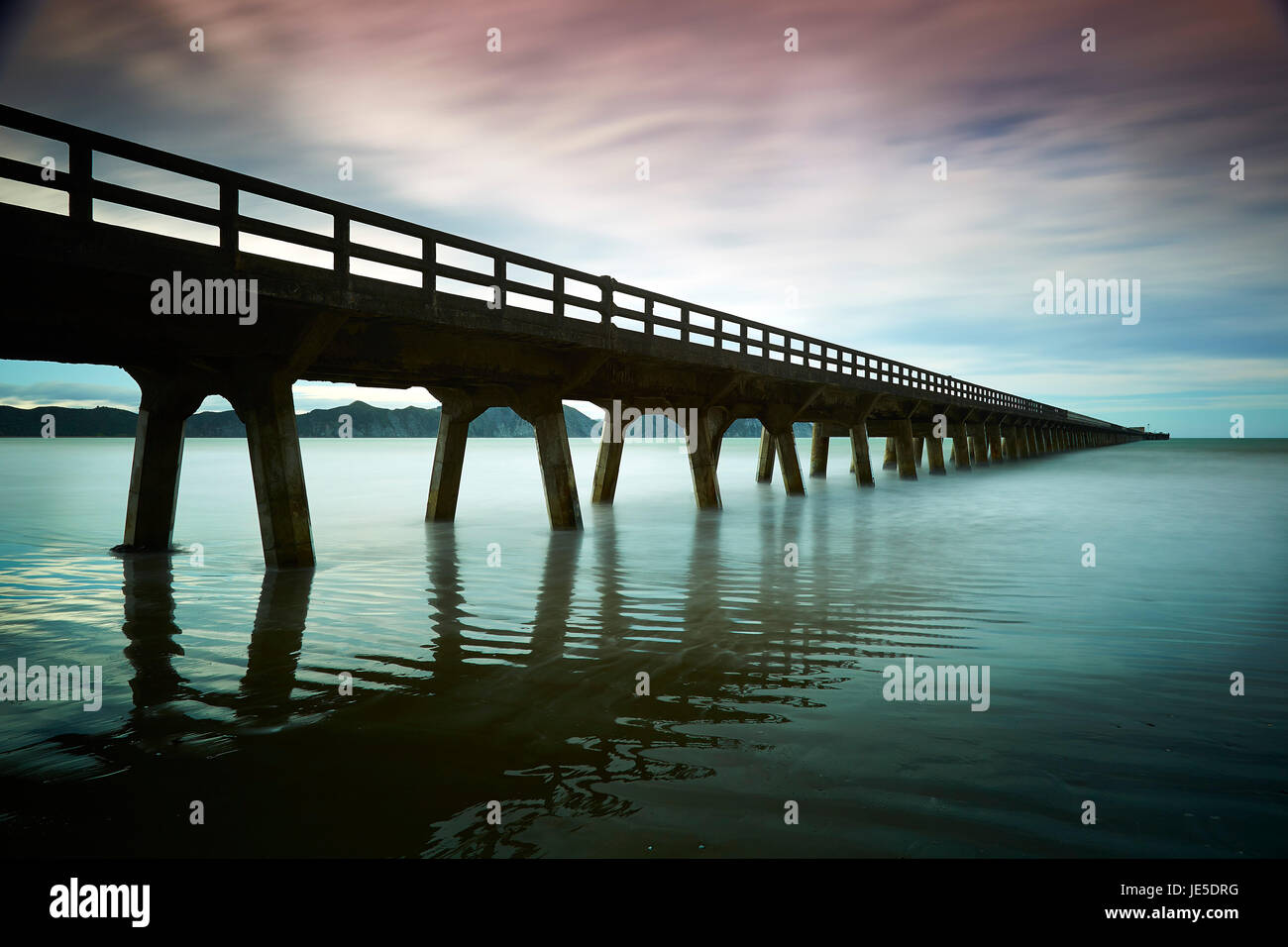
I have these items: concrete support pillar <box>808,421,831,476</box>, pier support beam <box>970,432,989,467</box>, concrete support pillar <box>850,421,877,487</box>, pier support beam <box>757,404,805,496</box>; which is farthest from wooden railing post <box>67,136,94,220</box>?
pier support beam <box>970,432,989,467</box>

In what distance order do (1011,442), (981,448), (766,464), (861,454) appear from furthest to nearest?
(1011,442)
(981,448)
(766,464)
(861,454)

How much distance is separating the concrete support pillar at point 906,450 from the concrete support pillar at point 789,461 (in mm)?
12556

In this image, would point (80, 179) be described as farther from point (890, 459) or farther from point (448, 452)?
point (890, 459)

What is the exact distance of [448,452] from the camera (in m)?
18.1

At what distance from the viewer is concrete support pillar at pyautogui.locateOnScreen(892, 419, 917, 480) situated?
126 ft

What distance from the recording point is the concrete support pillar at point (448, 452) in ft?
57.3

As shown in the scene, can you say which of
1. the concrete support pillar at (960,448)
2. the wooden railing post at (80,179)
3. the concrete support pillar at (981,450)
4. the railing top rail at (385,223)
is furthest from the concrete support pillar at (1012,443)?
the wooden railing post at (80,179)

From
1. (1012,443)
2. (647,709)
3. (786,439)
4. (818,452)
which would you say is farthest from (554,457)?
(1012,443)

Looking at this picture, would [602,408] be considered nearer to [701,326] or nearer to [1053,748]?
[701,326]

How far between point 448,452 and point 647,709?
13.9m

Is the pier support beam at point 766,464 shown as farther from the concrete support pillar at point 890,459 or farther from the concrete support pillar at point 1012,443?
the concrete support pillar at point 1012,443

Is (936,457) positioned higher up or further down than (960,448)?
further down

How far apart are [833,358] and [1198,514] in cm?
1162

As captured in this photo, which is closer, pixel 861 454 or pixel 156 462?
pixel 156 462
